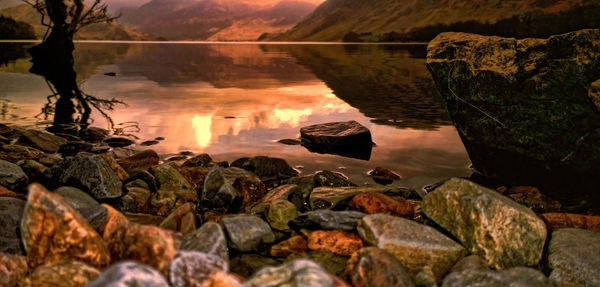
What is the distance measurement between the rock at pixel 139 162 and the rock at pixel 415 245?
255 inches

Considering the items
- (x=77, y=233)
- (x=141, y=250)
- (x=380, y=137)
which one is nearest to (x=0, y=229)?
(x=77, y=233)

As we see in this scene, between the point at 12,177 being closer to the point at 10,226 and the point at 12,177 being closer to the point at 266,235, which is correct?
the point at 10,226

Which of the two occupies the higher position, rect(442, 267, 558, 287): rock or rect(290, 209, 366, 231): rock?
rect(442, 267, 558, 287): rock

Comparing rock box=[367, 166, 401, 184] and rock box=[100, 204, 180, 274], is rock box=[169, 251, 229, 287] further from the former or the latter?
rock box=[367, 166, 401, 184]

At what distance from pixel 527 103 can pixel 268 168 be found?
6.12 metres

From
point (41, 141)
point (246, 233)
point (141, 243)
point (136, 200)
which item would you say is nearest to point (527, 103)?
point (246, 233)

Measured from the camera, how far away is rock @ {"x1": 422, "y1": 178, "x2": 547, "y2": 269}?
5.86m

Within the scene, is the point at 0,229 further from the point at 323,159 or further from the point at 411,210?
the point at 323,159

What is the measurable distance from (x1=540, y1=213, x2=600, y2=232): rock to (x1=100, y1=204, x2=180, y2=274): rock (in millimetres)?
6134

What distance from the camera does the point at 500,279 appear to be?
4.58m

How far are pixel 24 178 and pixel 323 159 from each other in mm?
7257

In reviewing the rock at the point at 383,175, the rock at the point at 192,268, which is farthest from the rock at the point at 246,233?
the rock at the point at 383,175

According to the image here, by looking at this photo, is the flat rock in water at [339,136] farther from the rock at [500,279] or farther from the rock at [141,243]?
the rock at [141,243]

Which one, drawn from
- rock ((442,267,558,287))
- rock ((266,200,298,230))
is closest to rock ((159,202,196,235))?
rock ((266,200,298,230))
